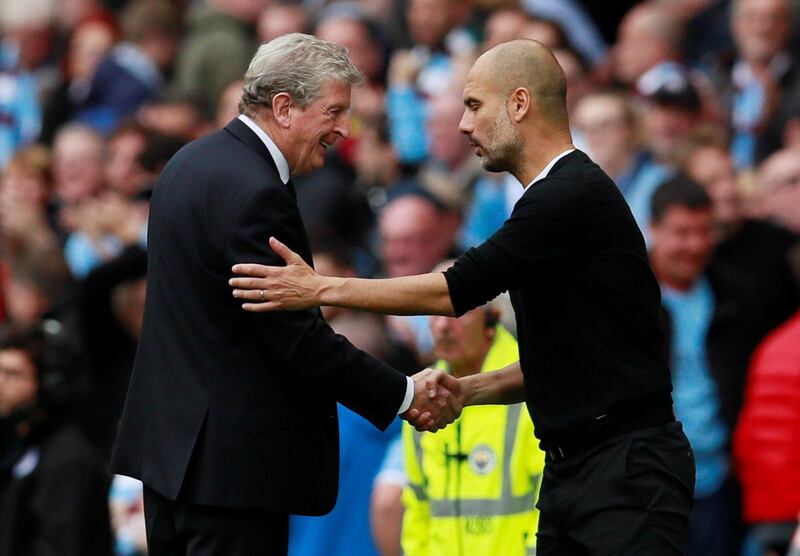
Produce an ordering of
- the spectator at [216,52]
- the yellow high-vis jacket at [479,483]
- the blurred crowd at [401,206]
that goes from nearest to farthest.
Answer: the yellow high-vis jacket at [479,483] → the blurred crowd at [401,206] → the spectator at [216,52]

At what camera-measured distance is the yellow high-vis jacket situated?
648 cm

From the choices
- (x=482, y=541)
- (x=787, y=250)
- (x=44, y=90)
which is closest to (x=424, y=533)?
(x=482, y=541)

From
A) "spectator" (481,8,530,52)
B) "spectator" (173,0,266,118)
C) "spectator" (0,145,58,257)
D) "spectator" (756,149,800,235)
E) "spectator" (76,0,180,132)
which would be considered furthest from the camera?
"spectator" (76,0,180,132)

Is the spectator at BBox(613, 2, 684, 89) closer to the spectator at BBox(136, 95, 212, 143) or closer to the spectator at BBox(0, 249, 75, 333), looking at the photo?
the spectator at BBox(136, 95, 212, 143)

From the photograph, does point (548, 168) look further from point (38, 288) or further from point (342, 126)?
point (38, 288)

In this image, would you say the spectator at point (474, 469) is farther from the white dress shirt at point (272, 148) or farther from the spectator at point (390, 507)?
the white dress shirt at point (272, 148)

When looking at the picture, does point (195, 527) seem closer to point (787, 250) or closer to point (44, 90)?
point (787, 250)

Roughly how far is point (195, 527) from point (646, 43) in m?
6.12

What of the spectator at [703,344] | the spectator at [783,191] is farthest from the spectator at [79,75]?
the spectator at [703,344]

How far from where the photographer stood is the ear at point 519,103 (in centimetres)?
577

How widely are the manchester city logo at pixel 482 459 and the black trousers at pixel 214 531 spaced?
1.04 metres

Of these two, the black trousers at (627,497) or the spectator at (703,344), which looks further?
the spectator at (703,344)

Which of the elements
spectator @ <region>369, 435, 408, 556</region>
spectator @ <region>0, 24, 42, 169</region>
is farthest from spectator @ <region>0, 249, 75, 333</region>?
spectator @ <region>0, 24, 42, 169</region>

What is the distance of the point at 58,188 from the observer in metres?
11.8
